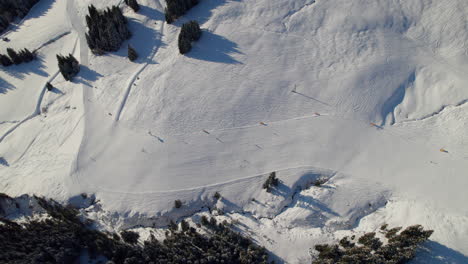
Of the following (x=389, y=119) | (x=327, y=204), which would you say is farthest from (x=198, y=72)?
(x=389, y=119)

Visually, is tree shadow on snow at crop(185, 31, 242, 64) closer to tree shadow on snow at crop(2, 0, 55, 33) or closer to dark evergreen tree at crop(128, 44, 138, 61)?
dark evergreen tree at crop(128, 44, 138, 61)

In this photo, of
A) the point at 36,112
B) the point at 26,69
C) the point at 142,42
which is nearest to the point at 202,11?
the point at 142,42

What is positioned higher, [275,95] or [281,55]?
[281,55]

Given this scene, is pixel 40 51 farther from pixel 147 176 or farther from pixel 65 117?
pixel 147 176

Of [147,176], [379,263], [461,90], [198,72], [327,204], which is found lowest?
[379,263]

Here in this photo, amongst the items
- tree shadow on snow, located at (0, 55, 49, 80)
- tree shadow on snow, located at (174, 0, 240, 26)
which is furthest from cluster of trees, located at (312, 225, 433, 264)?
tree shadow on snow, located at (0, 55, 49, 80)

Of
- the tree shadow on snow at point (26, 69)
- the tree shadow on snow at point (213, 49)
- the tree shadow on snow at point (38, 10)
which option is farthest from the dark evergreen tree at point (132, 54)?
the tree shadow on snow at point (38, 10)

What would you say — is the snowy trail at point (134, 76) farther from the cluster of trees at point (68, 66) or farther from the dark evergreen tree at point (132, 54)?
the cluster of trees at point (68, 66)
